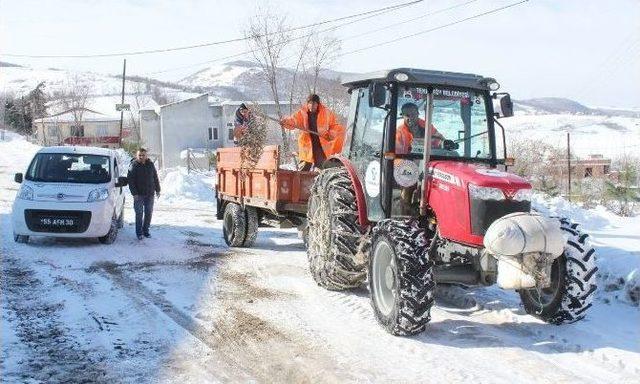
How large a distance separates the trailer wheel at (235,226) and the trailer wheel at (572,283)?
5.68 m

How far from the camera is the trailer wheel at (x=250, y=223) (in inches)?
414

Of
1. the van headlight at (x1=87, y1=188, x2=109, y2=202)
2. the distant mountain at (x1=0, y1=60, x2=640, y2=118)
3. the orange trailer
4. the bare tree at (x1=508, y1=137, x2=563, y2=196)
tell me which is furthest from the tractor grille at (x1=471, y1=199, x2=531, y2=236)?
the distant mountain at (x1=0, y1=60, x2=640, y2=118)

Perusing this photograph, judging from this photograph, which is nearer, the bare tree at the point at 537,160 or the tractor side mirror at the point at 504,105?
the tractor side mirror at the point at 504,105

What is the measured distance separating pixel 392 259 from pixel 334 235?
1.28 metres

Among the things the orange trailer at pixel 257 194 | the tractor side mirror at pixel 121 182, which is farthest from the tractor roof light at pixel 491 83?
the tractor side mirror at pixel 121 182

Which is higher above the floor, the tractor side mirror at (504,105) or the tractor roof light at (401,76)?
the tractor roof light at (401,76)

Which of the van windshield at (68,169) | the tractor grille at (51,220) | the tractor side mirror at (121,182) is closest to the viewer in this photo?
the tractor grille at (51,220)

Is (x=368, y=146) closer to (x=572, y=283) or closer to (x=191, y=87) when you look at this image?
(x=572, y=283)

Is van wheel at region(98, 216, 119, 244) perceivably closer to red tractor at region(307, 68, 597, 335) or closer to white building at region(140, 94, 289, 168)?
red tractor at region(307, 68, 597, 335)

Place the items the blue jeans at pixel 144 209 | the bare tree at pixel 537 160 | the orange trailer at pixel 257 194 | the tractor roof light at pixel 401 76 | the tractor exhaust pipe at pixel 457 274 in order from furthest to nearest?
the bare tree at pixel 537 160 → the blue jeans at pixel 144 209 → the orange trailer at pixel 257 194 → the tractor roof light at pixel 401 76 → the tractor exhaust pipe at pixel 457 274

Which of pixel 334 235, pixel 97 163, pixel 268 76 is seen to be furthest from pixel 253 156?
pixel 268 76

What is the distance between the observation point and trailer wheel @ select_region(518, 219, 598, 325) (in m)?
5.54

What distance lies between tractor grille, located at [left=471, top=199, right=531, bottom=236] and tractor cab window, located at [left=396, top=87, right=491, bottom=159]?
0.97 meters

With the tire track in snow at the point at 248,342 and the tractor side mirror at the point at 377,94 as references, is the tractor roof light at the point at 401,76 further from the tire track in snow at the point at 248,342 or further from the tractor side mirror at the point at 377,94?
the tire track in snow at the point at 248,342
